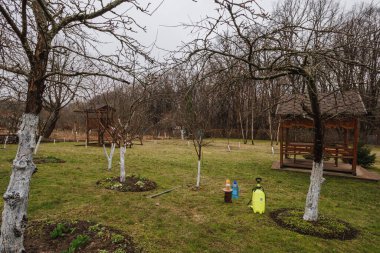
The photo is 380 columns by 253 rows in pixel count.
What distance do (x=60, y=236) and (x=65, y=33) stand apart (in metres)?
3.64

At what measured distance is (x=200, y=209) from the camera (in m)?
7.51

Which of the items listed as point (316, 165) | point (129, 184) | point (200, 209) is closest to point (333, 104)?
point (316, 165)

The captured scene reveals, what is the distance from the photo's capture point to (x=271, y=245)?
5410mm

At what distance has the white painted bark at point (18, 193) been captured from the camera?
149 inches

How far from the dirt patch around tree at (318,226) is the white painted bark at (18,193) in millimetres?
5431

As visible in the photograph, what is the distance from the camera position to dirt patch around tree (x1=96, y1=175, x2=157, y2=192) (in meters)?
9.14

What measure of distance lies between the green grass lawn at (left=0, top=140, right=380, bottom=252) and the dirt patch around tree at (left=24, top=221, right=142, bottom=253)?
16.5 inches

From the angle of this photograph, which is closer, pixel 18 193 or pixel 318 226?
pixel 18 193

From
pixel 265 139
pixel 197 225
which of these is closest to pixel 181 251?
pixel 197 225

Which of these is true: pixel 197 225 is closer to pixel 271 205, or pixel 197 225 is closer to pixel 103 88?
pixel 271 205

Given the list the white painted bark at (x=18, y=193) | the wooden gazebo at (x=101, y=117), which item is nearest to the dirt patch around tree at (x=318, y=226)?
the white painted bark at (x=18, y=193)

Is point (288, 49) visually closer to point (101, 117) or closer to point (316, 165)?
point (316, 165)

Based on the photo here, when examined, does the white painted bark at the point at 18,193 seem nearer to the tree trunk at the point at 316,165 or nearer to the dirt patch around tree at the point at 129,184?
the dirt patch around tree at the point at 129,184

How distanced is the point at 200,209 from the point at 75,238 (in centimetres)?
351
